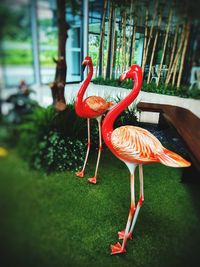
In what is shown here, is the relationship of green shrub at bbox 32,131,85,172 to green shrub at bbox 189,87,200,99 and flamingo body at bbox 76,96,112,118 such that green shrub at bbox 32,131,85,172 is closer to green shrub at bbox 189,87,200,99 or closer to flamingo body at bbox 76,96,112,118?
flamingo body at bbox 76,96,112,118

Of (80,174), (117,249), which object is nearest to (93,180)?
(80,174)

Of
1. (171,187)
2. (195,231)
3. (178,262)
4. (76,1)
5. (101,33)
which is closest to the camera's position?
(76,1)

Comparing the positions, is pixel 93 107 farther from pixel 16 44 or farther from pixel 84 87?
pixel 16 44

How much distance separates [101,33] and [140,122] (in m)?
0.42

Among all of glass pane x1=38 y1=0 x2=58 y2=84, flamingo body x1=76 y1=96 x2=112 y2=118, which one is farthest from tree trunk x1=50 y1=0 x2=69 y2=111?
flamingo body x1=76 y1=96 x2=112 y2=118

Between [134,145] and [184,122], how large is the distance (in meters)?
0.32

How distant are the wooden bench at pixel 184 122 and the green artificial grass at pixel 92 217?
305 millimetres

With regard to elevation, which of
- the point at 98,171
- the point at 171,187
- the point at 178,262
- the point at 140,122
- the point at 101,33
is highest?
the point at 101,33

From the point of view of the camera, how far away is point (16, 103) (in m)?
0.49

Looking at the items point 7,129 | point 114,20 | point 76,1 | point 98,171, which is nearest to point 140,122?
point 98,171

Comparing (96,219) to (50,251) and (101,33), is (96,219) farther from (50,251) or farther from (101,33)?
(101,33)

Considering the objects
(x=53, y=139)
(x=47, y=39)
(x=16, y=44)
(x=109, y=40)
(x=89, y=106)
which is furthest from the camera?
(x=89, y=106)

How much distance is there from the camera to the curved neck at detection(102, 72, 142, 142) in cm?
86

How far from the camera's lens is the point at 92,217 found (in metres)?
1.11
